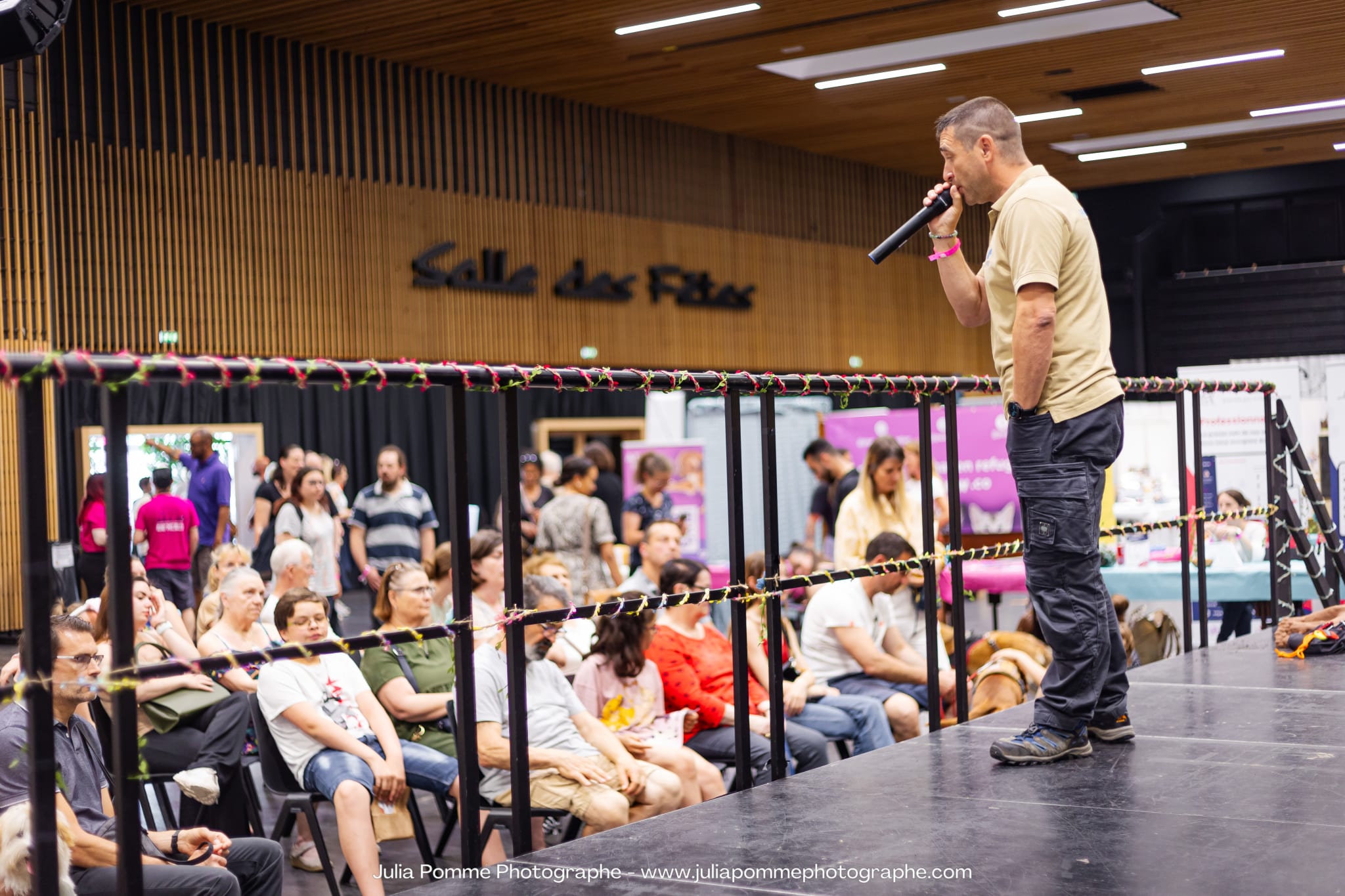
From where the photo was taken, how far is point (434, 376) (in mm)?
2258

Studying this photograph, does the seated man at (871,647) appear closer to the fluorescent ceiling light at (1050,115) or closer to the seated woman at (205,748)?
the seated woman at (205,748)

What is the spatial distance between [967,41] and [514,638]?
8.38m

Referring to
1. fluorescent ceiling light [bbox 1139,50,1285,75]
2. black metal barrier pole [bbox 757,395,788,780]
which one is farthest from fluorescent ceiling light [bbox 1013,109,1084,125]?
black metal barrier pole [bbox 757,395,788,780]

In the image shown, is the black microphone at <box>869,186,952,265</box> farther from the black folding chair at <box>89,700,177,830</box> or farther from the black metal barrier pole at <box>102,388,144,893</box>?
the black folding chair at <box>89,700,177,830</box>

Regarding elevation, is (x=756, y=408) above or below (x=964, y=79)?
below

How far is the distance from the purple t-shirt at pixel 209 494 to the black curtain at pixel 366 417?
5.34 feet

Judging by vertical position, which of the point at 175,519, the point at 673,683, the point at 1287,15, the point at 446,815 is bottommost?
the point at 446,815

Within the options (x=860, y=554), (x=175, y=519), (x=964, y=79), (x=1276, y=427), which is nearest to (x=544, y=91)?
(x=964, y=79)

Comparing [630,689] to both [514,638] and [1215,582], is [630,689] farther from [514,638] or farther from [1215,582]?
[1215,582]

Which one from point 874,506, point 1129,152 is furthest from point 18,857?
point 1129,152

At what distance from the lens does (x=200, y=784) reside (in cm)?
411

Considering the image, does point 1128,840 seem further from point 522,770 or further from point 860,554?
point 860,554

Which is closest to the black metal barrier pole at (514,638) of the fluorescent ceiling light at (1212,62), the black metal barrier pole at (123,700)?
the black metal barrier pole at (123,700)

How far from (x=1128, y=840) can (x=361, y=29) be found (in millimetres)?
8145
